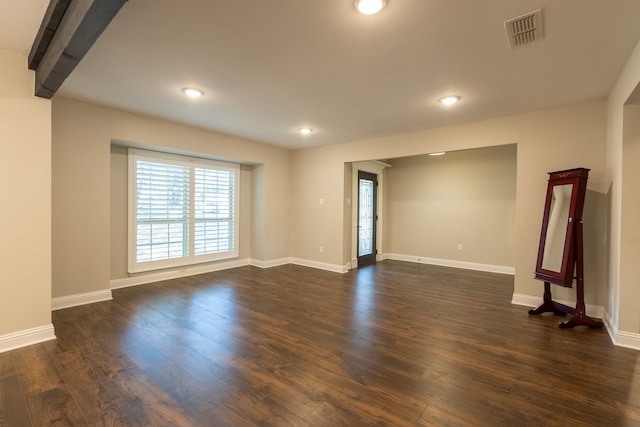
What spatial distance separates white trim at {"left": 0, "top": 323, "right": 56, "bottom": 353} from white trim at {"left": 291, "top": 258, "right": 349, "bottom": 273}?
4.10 m

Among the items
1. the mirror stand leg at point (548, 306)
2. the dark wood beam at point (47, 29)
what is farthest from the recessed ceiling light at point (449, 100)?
Answer: the dark wood beam at point (47, 29)

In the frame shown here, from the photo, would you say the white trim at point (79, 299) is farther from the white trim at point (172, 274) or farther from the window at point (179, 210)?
the window at point (179, 210)

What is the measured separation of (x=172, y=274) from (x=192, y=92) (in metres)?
3.17

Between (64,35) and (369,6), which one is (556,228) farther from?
(64,35)

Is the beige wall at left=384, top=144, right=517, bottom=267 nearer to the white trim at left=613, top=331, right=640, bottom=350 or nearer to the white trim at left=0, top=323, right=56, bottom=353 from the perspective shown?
the white trim at left=613, top=331, right=640, bottom=350

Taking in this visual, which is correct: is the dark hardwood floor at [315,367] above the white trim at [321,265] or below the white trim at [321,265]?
below

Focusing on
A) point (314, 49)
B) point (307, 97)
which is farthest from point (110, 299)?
point (314, 49)

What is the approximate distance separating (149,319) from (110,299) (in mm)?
1077

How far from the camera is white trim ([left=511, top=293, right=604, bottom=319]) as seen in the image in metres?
3.30

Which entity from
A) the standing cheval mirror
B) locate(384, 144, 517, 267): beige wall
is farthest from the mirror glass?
locate(384, 144, 517, 267): beige wall

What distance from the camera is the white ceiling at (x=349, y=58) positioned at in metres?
1.87

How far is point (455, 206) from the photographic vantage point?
20.6ft

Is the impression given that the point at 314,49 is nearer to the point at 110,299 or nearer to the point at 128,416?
the point at 128,416

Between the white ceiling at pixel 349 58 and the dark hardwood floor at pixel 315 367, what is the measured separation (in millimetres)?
2481
